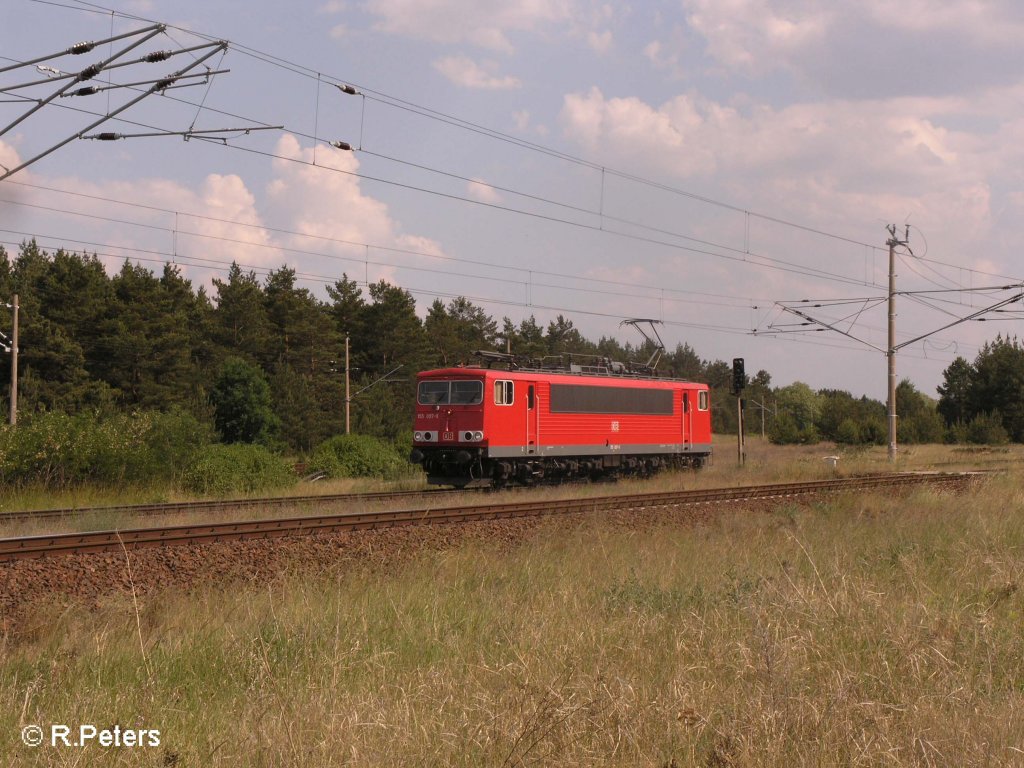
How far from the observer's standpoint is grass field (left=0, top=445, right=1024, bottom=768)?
462 cm

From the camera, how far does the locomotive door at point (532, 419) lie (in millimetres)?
24172

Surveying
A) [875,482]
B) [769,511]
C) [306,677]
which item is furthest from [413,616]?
[875,482]

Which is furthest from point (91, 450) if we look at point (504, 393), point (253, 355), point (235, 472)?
point (253, 355)

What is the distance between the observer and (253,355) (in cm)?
5584

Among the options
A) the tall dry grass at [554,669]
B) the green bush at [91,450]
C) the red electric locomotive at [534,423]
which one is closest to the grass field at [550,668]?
the tall dry grass at [554,669]

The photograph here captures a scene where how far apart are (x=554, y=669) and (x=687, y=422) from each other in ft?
83.4

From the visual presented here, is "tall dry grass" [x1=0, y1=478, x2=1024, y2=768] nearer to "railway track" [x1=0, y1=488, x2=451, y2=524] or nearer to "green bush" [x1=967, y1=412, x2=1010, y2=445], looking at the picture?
"railway track" [x1=0, y1=488, x2=451, y2=524]

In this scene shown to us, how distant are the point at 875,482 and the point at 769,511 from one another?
7.21 m

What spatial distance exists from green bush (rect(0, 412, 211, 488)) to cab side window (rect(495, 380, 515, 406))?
7.99 m

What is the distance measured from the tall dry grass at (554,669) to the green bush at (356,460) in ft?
65.6

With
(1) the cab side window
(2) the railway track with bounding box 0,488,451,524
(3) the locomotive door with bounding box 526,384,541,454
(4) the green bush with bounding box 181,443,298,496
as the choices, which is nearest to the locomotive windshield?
(1) the cab side window

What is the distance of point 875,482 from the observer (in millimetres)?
24859

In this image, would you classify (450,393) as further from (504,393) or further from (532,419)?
(532,419)

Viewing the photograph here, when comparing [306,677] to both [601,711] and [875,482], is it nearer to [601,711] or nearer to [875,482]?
[601,711]
